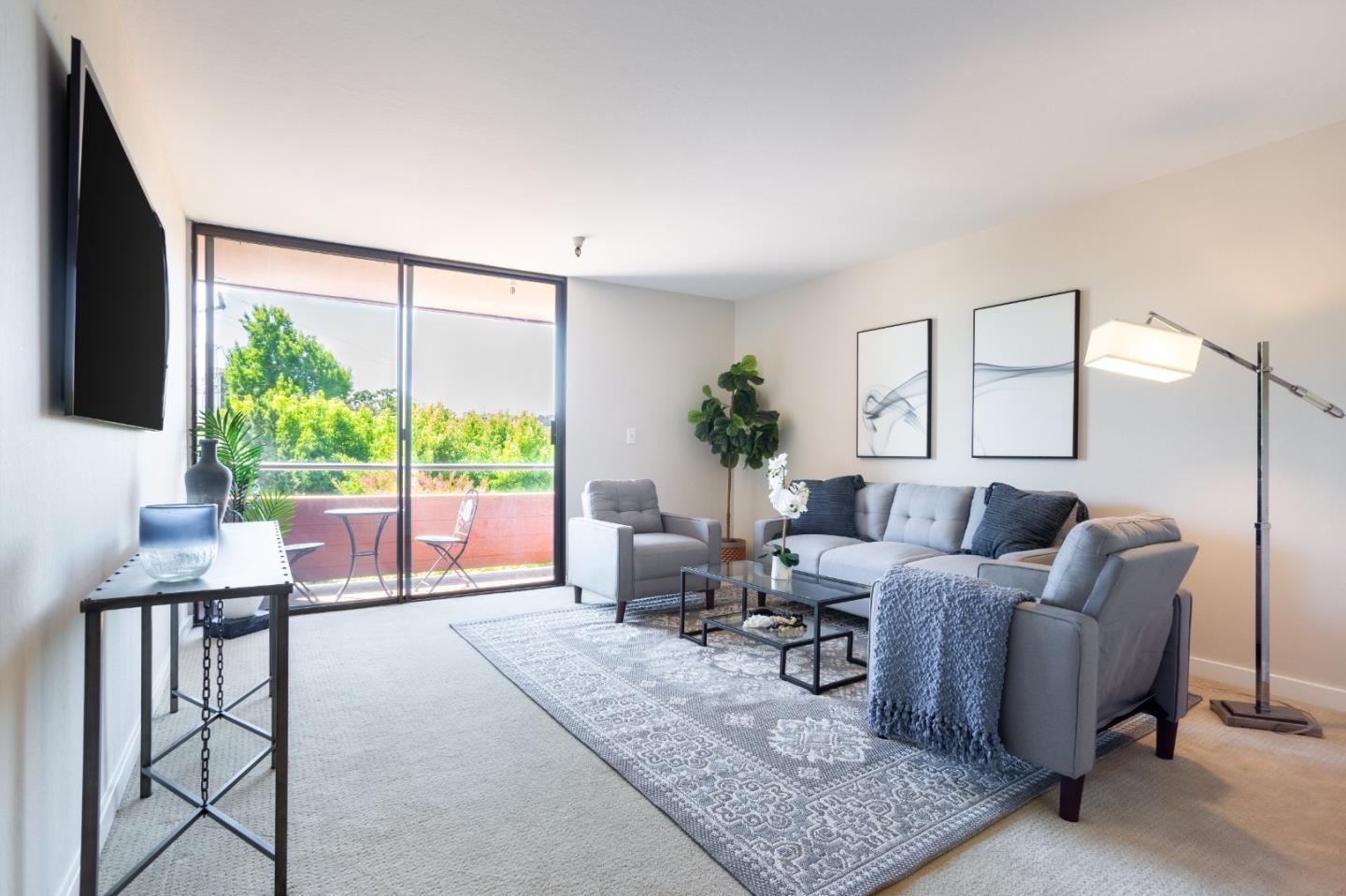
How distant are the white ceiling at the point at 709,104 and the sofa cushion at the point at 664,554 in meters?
2.08

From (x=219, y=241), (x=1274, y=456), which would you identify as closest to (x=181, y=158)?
(x=219, y=241)

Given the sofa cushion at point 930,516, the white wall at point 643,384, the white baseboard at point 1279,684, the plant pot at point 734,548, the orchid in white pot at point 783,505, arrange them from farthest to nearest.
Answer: the plant pot at point 734,548, the white wall at point 643,384, the sofa cushion at point 930,516, the orchid in white pot at point 783,505, the white baseboard at point 1279,684

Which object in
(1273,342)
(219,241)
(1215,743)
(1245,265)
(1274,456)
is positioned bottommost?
(1215,743)

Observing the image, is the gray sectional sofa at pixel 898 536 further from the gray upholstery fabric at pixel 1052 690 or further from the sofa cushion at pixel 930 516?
the gray upholstery fabric at pixel 1052 690

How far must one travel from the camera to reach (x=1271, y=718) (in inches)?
111

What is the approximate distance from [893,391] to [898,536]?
1.15 m

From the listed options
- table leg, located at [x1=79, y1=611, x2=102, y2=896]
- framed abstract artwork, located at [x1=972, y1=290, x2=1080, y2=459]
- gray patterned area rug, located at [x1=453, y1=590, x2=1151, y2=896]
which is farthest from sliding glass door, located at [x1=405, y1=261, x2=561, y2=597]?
table leg, located at [x1=79, y1=611, x2=102, y2=896]

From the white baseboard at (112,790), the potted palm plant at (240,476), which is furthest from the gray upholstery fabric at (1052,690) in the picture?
the potted palm plant at (240,476)

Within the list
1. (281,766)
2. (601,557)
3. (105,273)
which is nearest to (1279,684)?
(601,557)

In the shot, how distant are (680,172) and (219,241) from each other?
3.23 meters

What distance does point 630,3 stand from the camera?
2223 millimetres

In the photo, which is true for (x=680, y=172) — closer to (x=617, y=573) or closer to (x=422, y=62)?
(x=422, y=62)

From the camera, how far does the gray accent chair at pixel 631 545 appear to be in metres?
4.29

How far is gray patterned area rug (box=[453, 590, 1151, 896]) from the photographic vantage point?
6.15ft
